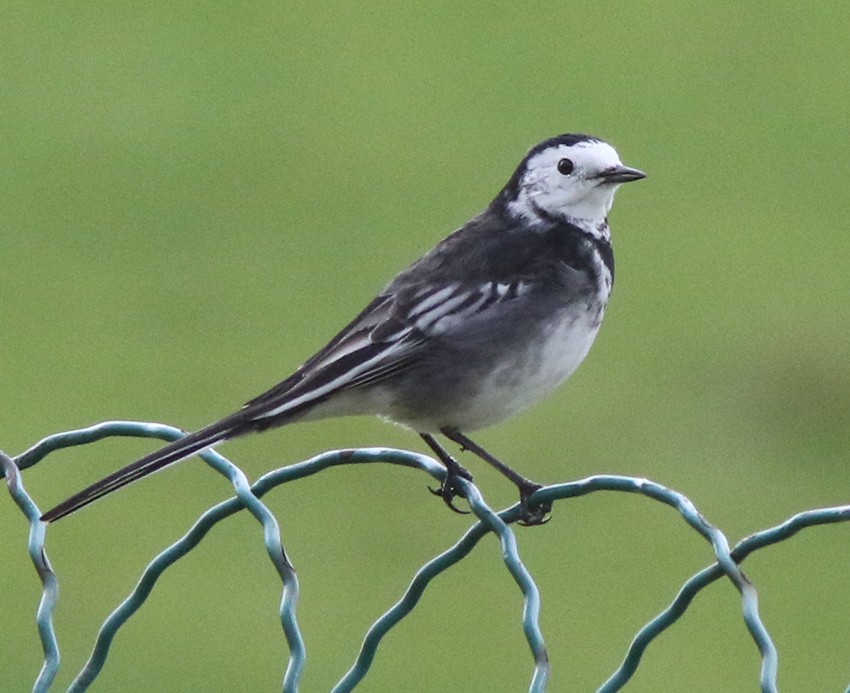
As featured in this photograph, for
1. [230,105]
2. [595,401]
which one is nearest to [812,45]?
[230,105]

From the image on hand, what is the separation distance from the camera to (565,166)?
691cm

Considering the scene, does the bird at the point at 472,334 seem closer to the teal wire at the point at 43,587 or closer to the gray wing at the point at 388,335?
the gray wing at the point at 388,335

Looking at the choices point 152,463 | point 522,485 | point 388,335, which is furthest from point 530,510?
point 388,335

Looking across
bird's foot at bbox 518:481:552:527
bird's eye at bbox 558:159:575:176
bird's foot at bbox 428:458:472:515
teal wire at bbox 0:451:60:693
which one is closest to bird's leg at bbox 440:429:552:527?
bird's foot at bbox 518:481:552:527

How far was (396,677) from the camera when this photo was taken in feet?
34.7

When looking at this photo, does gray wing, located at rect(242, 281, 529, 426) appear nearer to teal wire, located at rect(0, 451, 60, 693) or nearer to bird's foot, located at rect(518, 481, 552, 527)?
bird's foot, located at rect(518, 481, 552, 527)

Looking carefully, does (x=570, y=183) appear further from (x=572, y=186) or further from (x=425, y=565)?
(x=425, y=565)

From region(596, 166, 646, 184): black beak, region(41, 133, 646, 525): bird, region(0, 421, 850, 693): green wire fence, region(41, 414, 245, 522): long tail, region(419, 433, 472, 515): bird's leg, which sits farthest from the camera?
region(596, 166, 646, 184): black beak

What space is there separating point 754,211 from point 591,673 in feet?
21.9

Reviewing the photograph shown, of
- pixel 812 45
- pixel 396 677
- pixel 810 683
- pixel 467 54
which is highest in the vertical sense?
pixel 467 54

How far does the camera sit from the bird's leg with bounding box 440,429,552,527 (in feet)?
17.1

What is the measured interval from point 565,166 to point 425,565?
2612mm

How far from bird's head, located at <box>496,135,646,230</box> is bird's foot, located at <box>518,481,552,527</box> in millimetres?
1072

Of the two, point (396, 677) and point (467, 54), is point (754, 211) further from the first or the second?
point (396, 677)
